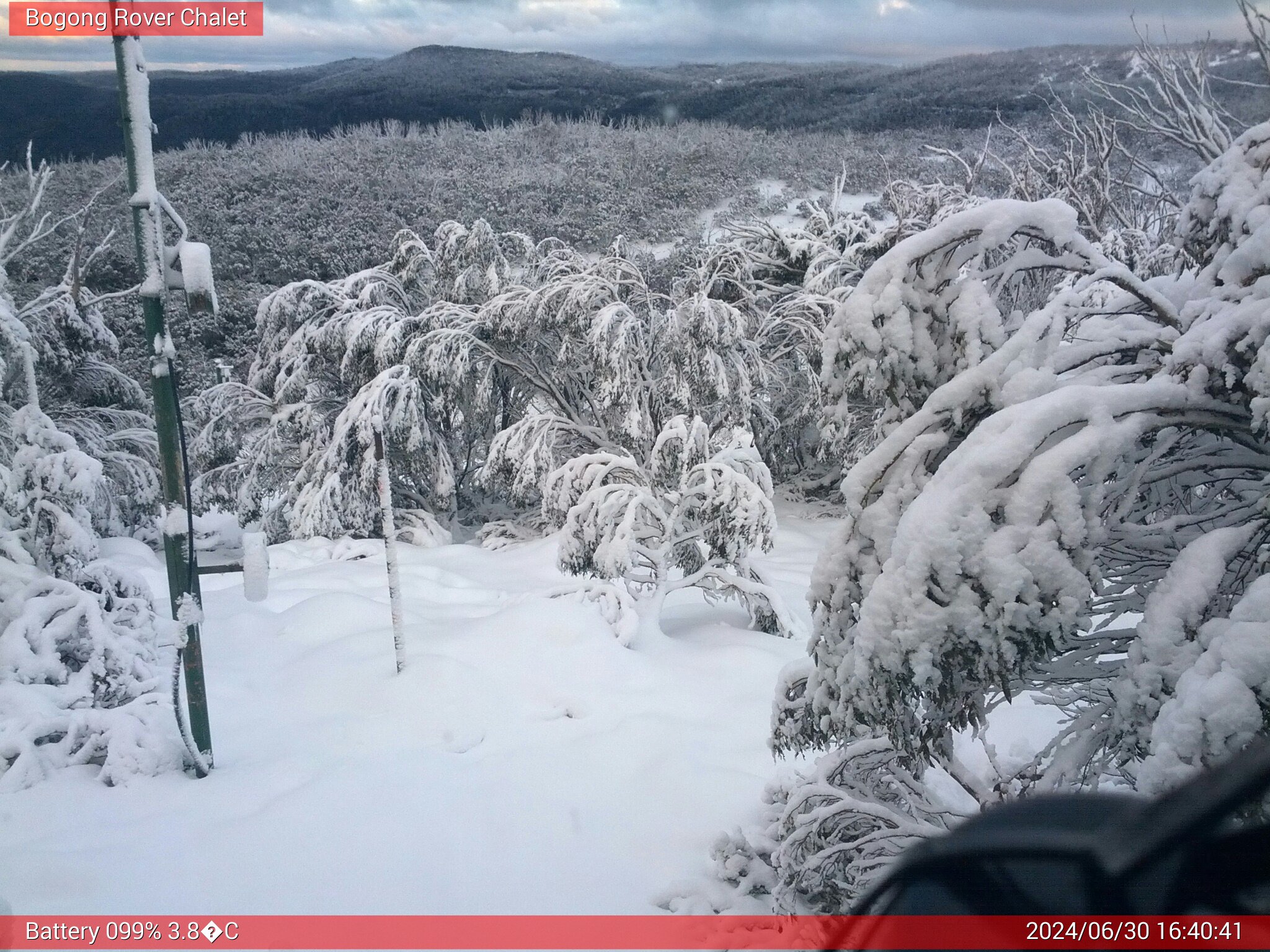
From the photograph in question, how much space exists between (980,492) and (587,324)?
10.4 meters

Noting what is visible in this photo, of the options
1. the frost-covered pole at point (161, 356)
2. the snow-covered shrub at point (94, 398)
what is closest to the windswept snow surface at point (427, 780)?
the frost-covered pole at point (161, 356)

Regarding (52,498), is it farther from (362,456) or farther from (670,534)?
(362,456)

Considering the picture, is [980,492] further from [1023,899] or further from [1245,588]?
[1023,899]

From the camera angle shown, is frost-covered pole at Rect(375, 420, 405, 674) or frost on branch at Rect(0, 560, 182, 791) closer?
frost on branch at Rect(0, 560, 182, 791)

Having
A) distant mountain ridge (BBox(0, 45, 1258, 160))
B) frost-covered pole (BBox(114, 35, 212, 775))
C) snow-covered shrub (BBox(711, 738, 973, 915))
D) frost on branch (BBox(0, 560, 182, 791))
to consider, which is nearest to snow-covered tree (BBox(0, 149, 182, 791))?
frost on branch (BBox(0, 560, 182, 791))

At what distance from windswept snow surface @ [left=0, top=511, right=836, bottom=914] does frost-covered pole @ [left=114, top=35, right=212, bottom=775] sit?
0.74 metres

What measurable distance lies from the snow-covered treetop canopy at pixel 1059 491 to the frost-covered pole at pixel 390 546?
3.73 metres

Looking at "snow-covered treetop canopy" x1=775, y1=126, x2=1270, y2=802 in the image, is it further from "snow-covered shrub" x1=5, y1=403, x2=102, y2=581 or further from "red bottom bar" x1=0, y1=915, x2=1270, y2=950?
"snow-covered shrub" x1=5, y1=403, x2=102, y2=581

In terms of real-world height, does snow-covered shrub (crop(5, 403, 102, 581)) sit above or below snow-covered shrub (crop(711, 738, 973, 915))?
above

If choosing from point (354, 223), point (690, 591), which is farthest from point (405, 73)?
point (690, 591)

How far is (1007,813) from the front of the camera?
1.06 m

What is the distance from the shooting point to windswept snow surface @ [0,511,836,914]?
347 centimetres

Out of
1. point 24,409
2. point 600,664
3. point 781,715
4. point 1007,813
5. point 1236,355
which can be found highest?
point 1236,355

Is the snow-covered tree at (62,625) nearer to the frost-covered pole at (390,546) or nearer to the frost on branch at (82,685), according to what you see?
the frost on branch at (82,685)
